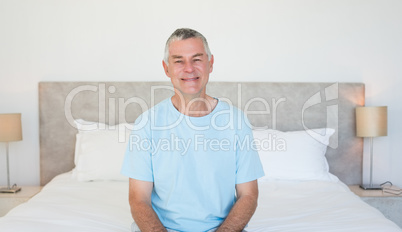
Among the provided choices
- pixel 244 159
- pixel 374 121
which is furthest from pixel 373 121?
pixel 244 159

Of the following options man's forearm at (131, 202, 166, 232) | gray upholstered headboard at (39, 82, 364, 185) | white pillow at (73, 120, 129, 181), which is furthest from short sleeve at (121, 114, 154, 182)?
gray upholstered headboard at (39, 82, 364, 185)

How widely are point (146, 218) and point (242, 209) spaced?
0.38m

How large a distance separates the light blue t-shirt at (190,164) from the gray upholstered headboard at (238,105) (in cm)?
153

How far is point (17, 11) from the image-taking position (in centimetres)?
304

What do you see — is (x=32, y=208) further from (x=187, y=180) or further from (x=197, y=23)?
(x=197, y=23)

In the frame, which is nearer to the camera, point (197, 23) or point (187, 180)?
point (187, 180)

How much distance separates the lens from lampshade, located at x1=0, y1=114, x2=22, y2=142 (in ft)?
9.07

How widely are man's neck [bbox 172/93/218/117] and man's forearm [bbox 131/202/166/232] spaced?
410 millimetres

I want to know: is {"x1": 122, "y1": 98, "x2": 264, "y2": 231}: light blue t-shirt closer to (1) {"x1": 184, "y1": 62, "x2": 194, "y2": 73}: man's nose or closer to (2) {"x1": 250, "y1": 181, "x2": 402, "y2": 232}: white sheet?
(1) {"x1": 184, "y1": 62, "x2": 194, "y2": 73}: man's nose

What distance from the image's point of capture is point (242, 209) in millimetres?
1492

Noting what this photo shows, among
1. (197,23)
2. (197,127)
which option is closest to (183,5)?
(197,23)

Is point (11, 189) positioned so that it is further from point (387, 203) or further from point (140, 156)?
point (387, 203)

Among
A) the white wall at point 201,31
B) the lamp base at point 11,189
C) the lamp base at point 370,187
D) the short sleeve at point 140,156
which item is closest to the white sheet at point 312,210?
the lamp base at point 370,187

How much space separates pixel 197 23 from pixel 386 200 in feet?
6.47
